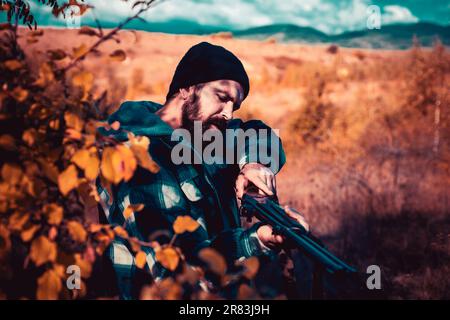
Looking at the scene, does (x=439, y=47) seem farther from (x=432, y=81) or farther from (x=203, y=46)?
(x=203, y=46)

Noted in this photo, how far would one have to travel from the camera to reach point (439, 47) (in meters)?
13.0

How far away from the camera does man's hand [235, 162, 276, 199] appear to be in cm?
217

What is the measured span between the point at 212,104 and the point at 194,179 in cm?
67

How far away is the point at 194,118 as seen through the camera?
2475 millimetres

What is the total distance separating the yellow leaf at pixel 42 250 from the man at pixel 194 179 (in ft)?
2.41

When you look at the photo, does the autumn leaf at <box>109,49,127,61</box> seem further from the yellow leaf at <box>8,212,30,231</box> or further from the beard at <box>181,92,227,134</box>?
the beard at <box>181,92,227,134</box>

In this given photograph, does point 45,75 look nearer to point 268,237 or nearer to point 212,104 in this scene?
point 268,237

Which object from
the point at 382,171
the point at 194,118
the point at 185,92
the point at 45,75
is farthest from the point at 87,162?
the point at 382,171

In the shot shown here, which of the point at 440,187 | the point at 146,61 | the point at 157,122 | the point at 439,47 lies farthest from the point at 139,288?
the point at 146,61

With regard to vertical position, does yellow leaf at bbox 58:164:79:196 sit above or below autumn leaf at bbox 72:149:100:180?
below

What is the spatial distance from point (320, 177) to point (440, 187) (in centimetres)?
310

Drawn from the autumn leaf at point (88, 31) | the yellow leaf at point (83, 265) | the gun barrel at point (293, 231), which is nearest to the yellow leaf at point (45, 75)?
the autumn leaf at point (88, 31)

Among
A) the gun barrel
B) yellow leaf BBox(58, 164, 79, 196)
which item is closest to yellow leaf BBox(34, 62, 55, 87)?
yellow leaf BBox(58, 164, 79, 196)

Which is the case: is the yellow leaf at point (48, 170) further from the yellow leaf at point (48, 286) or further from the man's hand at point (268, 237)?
the man's hand at point (268, 237)
